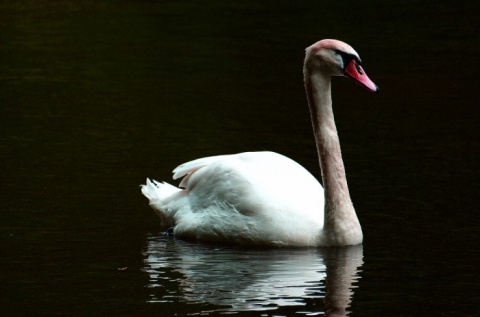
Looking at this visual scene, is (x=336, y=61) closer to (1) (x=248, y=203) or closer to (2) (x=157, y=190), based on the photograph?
(1) (x=248, y=203)

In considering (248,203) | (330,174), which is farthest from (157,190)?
(330,174)

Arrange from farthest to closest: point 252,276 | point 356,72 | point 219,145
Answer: point 219,145 < point 356,72 < point 252,276

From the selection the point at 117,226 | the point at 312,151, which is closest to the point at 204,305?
the point at 117,226

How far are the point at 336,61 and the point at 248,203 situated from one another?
1.44 m

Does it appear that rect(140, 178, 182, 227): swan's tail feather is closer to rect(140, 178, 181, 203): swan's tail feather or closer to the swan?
rect(140, 178, 181, 203): swan's tail feather

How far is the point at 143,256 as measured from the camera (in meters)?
11.2

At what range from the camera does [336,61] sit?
11469 mm

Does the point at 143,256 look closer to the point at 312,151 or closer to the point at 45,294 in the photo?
the point at 45,294

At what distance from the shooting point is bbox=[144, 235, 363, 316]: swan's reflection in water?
32.1ft

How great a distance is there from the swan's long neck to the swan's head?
0.08 metres

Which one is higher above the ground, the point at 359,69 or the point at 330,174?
the point at 359,69

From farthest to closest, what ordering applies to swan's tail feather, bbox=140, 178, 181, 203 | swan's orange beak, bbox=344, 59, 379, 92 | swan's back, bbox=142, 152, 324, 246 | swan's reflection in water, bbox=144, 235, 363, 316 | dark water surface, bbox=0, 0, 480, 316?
swan's tail feather, bbox=140, 178, 181, 203 < swan's back, bbox=142, 152, 324, 246 < swan's orange beak, bbox=344, 59, 379, 92 < dark water surface, bbox=0, 0, 480, 316 < swan's reflection in water, bbox=144, 235, 363, 316

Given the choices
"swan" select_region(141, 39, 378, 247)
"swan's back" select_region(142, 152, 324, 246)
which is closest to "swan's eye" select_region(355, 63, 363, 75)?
"swan" select_region(141, 39, 378, 247)

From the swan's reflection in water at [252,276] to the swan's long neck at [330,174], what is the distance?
0.47ft
